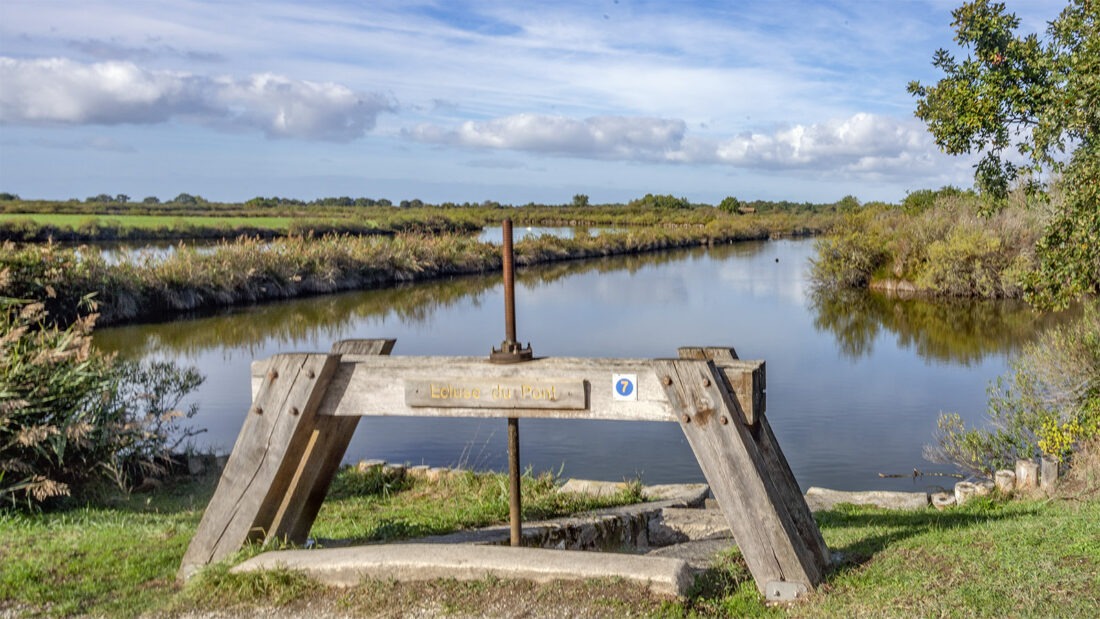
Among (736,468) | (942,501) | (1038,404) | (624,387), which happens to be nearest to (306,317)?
(1038,404)

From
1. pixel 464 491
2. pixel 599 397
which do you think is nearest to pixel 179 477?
pixel 464 491

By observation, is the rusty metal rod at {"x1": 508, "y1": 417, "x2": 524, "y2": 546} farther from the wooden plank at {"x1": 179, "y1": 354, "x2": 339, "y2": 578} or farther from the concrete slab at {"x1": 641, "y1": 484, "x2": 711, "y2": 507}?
the concrete slab at {"x1": 641, "y1": 484, "x2": 711, "y2": 507}

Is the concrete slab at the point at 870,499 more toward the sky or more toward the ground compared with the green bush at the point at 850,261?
more toward the ground

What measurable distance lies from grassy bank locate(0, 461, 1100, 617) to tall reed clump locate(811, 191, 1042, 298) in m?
21.8

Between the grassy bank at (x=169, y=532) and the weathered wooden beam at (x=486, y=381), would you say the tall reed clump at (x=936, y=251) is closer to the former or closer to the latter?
the grassy bank at (x=169, y=532)

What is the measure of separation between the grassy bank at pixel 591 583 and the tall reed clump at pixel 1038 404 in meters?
4.18

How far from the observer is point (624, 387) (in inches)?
191

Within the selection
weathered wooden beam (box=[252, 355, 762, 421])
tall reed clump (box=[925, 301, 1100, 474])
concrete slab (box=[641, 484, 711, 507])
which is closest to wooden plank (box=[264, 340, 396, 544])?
weathered wooden beam (box=[252, 355, 762, 421])

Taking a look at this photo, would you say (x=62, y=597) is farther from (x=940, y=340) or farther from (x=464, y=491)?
(x=940, y=340)

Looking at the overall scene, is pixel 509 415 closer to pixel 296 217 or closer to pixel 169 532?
pixel 169 532

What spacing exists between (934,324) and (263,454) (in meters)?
23.4

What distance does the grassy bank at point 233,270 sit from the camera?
17703 mm

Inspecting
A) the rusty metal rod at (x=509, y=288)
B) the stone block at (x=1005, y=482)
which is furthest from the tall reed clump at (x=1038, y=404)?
the rusty metal rod at (x=509, y=288)

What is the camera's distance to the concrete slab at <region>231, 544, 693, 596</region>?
4.70 m
